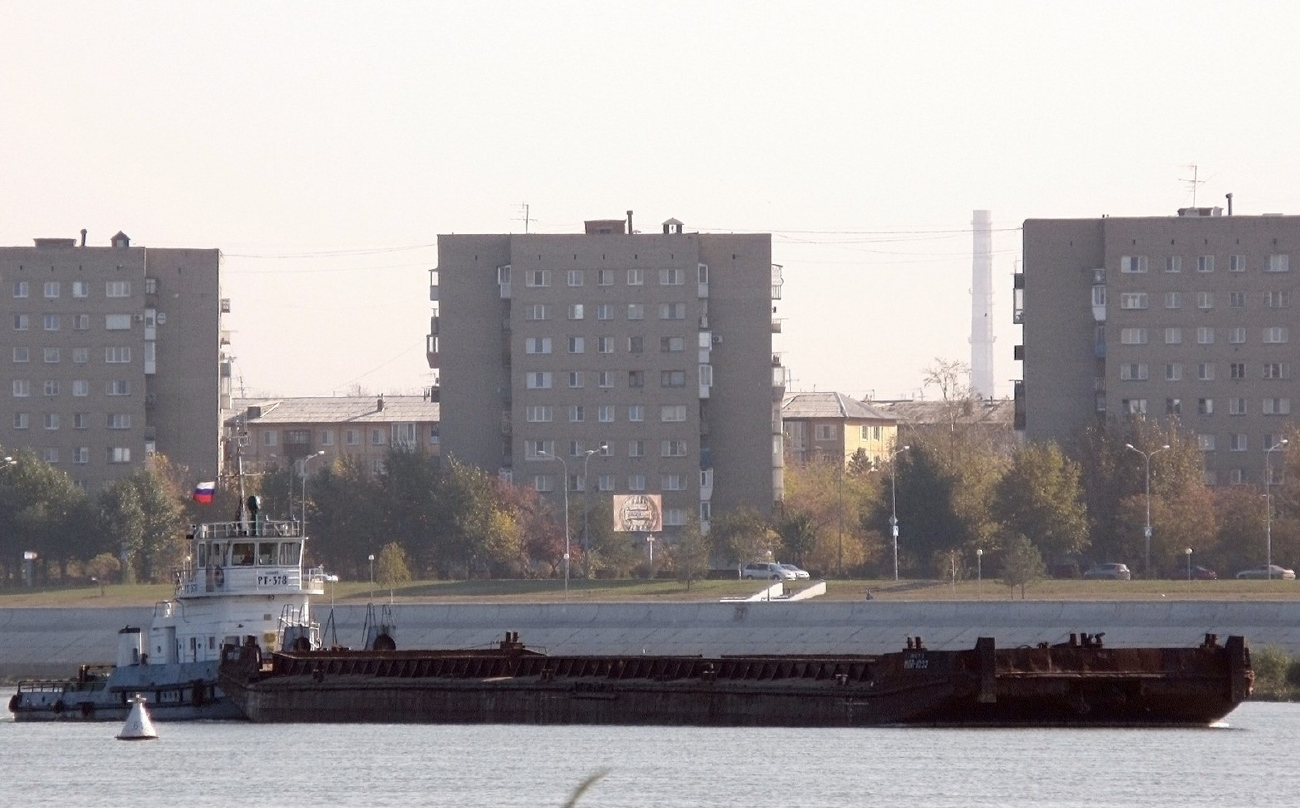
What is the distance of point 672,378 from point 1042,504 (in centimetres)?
3096

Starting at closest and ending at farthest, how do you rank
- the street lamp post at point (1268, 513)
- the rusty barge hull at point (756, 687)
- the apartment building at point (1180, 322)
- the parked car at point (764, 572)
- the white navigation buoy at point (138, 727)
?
the rusty barge hull at point (756, 687) → the white navigation buoy at point (138, 727) → the street lamp post at point (1268, 513) → the parked car at point (764, 572) → the apartment building at point (1180, 322)

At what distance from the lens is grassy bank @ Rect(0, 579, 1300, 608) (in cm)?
10775

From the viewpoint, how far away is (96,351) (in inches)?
5999

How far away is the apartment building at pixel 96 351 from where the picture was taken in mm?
151875

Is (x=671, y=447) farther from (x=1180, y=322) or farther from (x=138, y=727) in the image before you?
(x=138, y=727)

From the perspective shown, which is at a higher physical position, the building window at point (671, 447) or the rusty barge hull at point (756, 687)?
the building window at point (671, 447)

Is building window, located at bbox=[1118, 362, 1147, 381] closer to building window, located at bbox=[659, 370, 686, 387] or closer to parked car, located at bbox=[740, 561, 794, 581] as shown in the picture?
building window, located at bbox=[659, 370, 686, 387]

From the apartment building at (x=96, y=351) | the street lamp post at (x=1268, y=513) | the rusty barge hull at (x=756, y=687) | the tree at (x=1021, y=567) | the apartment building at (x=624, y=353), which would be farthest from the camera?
the apartment building at (x=96, y=351)

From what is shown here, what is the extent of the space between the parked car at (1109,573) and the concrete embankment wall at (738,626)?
33802mm

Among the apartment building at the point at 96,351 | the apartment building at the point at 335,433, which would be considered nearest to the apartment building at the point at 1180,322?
the apartment building at the point at 96,351

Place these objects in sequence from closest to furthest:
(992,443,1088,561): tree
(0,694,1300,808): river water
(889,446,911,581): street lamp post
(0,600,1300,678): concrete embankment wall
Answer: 1. (0,694,1300,808): river water
2. (0,600,1300,678): concrete embankment wall
3. (992,443,1088,561): tree
4. (889,446,911,581): street lamp post

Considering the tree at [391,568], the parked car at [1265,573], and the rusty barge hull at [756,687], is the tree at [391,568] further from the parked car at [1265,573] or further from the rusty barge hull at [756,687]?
the rusty barge hull at [756,687]

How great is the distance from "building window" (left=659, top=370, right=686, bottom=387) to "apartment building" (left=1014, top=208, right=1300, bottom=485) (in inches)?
841

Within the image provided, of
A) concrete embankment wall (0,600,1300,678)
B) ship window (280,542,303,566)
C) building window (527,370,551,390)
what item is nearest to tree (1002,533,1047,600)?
concrete embankment wall (0,600,1300,678)
